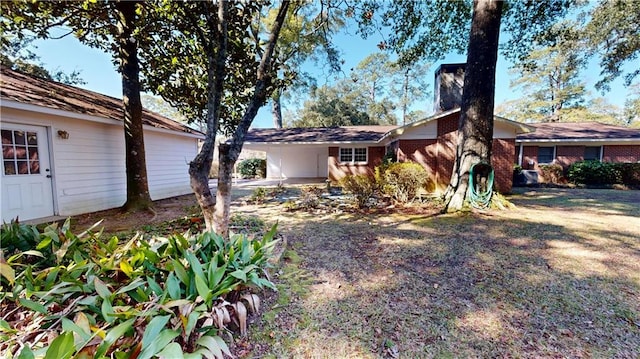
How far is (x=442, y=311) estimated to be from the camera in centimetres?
262

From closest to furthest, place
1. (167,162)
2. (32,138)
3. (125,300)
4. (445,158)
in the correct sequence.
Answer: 1. (125,300)
2. (32,138)
3. (167,162)
4. (445,158)

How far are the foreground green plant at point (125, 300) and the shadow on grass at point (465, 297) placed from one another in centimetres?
61

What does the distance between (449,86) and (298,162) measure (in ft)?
39.9

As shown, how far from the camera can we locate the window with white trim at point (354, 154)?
15352 mm

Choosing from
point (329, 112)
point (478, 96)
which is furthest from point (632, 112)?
point (478, 96)

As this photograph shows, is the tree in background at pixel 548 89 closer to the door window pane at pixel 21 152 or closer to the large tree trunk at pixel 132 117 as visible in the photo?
the large tree trunk at pixel 132 117

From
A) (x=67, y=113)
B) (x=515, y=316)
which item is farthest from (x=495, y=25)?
(x=67, y=113)

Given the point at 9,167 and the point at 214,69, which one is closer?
the point at 214,69

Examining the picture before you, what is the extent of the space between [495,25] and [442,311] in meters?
7.48

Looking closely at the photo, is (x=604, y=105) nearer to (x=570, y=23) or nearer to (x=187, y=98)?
(x=570, y=23)

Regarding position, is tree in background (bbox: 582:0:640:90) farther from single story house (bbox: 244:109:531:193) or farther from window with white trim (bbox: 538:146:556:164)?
single story house (bbox: 244:109:531:193)

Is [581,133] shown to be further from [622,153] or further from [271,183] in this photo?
[271,183]

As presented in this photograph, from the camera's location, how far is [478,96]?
682cm

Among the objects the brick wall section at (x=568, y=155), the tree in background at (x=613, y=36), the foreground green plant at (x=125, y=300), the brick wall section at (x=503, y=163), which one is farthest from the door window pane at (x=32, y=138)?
the tree in background at (x=613, y=36)
